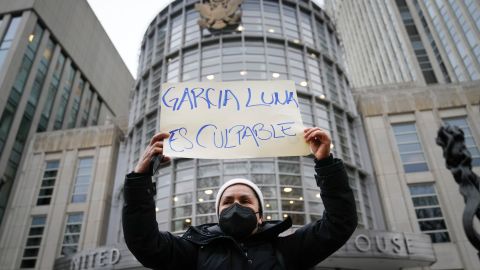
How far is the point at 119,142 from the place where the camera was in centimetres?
2805

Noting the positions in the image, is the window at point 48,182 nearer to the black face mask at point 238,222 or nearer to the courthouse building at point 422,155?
the courthouse building at point 422,155

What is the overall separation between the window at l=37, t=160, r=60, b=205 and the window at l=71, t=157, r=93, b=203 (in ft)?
5.76

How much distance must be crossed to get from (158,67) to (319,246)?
2603cm

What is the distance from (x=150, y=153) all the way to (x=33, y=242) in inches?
1035

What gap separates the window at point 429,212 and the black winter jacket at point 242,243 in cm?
2076

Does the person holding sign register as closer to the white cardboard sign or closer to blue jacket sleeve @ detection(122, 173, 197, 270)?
blue jacket sleeve @ detection(122, 173, 197, 270)

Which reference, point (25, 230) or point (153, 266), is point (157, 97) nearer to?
point (25, 230)

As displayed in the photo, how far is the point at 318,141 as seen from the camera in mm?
2826

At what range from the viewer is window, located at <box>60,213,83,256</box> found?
23.4 meters

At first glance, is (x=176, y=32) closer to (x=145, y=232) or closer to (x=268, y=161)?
(x=268, y=161)


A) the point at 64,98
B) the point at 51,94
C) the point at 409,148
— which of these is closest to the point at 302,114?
the point at 409,148

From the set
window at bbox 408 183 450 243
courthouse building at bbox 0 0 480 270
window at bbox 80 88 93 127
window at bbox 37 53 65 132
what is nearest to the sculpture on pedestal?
courthouse building at bbox 0 0 480 270

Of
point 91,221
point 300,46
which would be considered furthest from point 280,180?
point 91,221

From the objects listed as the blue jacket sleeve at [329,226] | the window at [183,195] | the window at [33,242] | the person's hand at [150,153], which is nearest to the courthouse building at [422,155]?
the window at [183,195]
